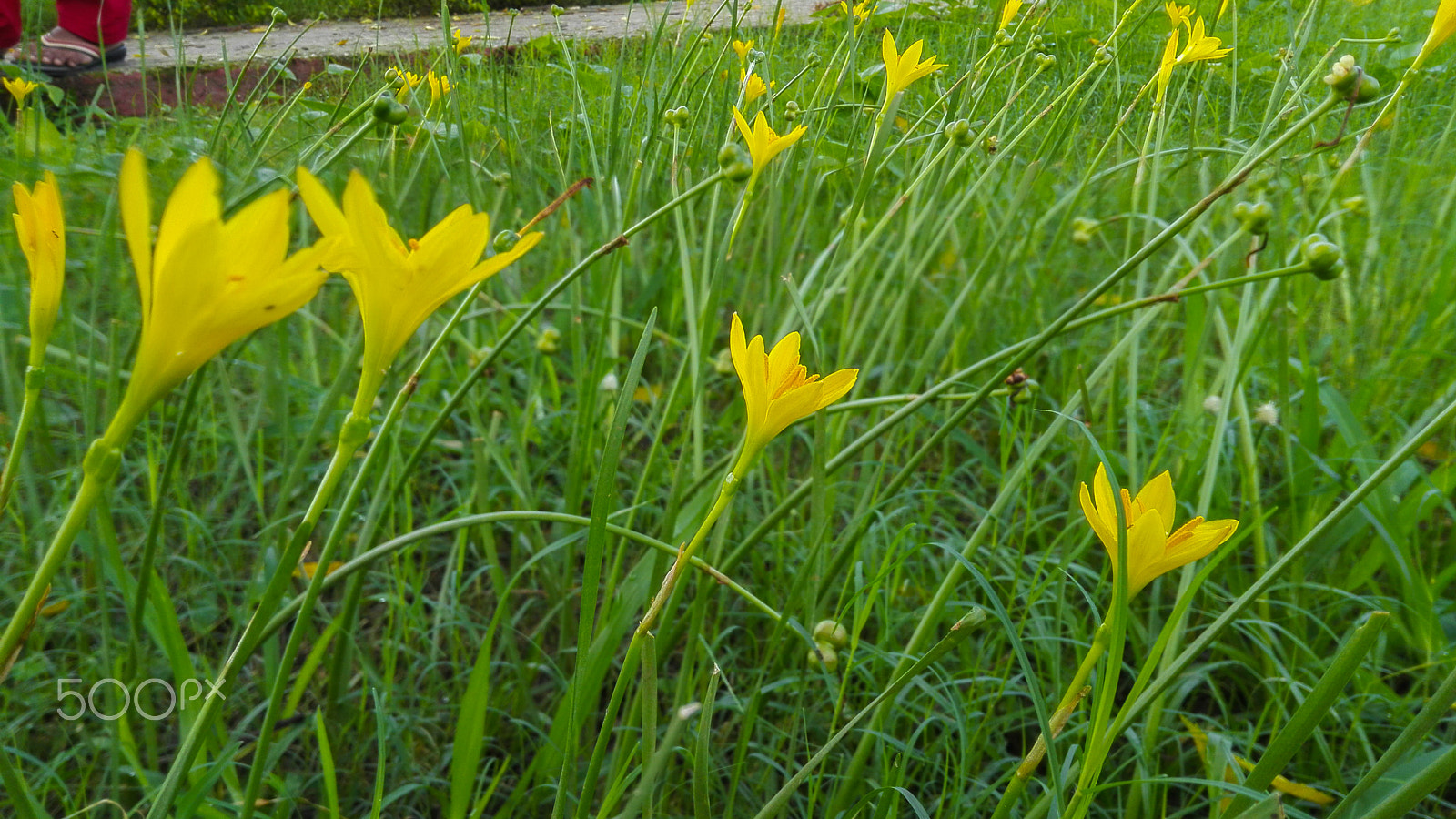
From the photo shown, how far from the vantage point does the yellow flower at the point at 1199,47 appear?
2.73 feet

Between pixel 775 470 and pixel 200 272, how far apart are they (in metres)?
0.79

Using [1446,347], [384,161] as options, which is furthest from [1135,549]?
[1446,347]

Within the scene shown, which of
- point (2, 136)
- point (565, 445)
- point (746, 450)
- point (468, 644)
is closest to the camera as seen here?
point (746, 450)

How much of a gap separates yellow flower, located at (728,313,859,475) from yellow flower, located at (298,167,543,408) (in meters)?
0.13

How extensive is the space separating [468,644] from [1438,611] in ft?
3.16

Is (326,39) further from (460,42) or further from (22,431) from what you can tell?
(22,431)

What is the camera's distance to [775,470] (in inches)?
39.8

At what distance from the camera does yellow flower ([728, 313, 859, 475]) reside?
41cm

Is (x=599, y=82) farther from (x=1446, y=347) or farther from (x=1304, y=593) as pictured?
(x=1446, y=347)

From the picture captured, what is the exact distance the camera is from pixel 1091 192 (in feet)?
3.89

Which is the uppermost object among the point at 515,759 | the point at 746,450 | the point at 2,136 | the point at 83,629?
the point at 2,136

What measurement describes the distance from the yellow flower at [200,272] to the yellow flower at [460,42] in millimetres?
571

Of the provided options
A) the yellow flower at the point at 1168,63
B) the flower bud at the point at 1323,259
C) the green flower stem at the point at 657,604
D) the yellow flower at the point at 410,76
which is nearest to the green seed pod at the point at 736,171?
the green flower stem at the point at 657,604

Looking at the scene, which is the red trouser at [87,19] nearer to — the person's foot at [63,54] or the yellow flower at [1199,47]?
the person's foot at [63,54]
